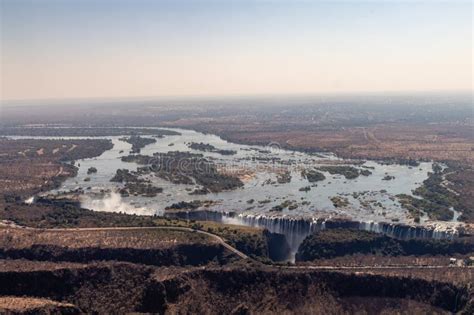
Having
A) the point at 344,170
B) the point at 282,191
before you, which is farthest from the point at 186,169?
the point at 344,170

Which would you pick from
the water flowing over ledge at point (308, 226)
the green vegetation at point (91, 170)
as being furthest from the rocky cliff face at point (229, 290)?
the green vegetation at point (91, 170)

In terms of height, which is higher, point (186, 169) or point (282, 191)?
point (186, 169)

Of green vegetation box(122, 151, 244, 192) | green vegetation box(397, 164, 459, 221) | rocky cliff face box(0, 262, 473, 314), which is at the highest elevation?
green vegetation box(122, 151, 244, 192)

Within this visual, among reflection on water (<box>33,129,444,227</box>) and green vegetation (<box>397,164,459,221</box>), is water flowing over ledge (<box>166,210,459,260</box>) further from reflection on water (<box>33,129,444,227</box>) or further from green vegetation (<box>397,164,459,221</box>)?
green vegetation (<box>397,164,459,221</box>)

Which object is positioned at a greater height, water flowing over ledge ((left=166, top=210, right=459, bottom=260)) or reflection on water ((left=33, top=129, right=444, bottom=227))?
reflection on water ((left=33, top=129, right=444, bottom=227))

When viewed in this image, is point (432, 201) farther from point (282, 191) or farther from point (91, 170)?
point (91, 170)

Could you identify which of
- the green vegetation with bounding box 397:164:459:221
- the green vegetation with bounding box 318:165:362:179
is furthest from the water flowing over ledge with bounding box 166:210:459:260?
the green vegetation with bounding box 318:165:362:179

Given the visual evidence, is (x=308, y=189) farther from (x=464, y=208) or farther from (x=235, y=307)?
(x=235, y=307)

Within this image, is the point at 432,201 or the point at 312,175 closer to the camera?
the point at 432,201

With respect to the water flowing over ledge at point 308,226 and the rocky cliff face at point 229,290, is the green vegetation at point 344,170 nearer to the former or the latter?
the water flowing over ledge at point 308,226

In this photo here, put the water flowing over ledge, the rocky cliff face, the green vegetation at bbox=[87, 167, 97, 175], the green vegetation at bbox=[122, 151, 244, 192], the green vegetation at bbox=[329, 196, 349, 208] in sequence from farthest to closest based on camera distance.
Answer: the green vegetation at bbox=[87, 167, 97, 175] → the green vegetation at bbox=[122, 151, 244, 192] → the green vegetation at bbox=[329, 196, 349, 208] → the water flowing over ledge → the rocky cliff face

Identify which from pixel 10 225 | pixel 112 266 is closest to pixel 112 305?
Answer: pixel 112 266

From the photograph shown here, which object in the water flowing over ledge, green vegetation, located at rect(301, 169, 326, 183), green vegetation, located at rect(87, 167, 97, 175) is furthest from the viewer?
green vegetation, located at rect(87, 167, 97, 175)
